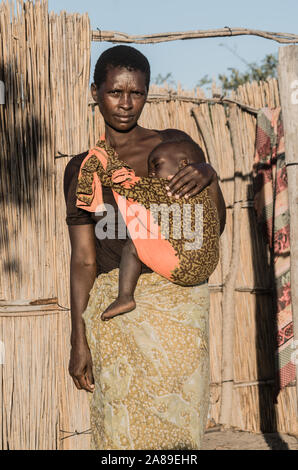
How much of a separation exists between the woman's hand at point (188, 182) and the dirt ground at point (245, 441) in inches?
110

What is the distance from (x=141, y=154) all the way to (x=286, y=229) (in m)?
2.16

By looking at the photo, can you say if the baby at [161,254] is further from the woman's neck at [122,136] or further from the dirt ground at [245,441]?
the dirt ground at [245,441]

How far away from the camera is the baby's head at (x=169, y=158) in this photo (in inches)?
92.6

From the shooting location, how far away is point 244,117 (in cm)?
484

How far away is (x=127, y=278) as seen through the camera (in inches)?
Result: 90.4

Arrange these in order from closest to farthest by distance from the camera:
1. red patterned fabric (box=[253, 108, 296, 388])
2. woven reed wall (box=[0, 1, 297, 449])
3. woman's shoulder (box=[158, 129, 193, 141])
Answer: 1. woman's shoulder (box=[158, 129, 193, 141])
2. woven reed wall (box=[0, 1, 297, 449])
3. red patterned fabric (box=[253, 108, 296, 388])

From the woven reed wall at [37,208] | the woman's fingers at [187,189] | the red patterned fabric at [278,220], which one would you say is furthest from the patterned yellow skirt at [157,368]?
the red patterned fabric at [278,220]

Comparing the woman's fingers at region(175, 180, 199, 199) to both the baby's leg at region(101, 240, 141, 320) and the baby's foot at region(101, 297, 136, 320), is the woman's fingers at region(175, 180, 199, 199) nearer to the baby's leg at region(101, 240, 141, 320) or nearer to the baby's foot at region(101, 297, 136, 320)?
the baby's leg at region(101, 240, 141, 320)

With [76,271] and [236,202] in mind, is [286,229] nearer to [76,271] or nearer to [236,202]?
[236,202]

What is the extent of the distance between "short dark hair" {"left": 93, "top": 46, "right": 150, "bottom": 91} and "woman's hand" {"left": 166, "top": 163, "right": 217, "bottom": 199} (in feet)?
1.46

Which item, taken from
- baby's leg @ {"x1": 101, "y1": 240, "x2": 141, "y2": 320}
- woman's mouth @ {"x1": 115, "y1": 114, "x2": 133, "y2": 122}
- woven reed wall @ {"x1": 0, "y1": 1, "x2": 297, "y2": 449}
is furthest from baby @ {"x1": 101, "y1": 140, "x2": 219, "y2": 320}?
woven reed wall @ {"x1": 0, "y1": 1, "x2": 297, "y2": 449}

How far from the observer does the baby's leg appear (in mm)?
2299

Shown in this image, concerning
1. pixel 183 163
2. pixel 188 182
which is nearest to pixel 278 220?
pixel 183 163
